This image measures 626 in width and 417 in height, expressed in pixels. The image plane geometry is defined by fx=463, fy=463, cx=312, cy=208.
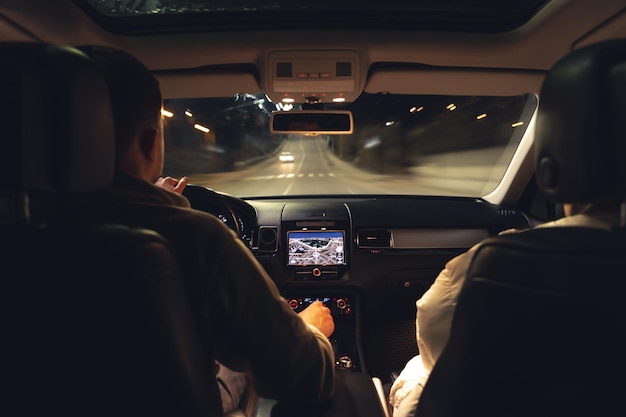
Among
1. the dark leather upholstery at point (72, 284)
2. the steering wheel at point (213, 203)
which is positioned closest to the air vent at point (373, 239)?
the steering wheel at point (213, 203)

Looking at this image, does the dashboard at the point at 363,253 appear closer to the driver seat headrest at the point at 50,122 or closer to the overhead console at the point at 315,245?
the overhead console at the point at 315,245

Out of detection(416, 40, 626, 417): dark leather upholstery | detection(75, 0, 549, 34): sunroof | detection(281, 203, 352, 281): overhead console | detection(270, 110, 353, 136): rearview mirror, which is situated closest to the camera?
detection(416, 40, 626, 417): dark leather upholstery

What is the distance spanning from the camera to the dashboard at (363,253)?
4.20m

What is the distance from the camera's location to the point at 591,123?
125 centimetres

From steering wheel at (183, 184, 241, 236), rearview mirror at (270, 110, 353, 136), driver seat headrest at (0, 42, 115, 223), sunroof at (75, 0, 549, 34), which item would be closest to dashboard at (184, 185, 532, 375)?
steering wheel at (183, 184, 241, 236)

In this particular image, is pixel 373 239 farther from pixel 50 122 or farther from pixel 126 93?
pixel 50 122

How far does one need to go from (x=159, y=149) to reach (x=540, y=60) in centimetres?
294

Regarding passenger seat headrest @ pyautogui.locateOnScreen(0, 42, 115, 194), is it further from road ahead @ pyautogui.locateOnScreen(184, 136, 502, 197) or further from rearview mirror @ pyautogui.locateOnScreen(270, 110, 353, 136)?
road ahead @ pyautogui.locateOnScreen(184, 136, 502, 197)

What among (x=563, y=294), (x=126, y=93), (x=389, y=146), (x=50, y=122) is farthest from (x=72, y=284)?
(x=389, y=146)

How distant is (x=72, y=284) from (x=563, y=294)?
1.26m

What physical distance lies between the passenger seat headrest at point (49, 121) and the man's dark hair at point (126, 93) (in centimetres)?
12

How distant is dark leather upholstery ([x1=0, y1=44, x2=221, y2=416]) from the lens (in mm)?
1229

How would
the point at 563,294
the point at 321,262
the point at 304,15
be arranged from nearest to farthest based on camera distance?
the point at 563,294, the point at 304,15, the point at 321,262

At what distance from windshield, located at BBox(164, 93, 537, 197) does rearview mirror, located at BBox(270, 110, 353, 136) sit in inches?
5.6
